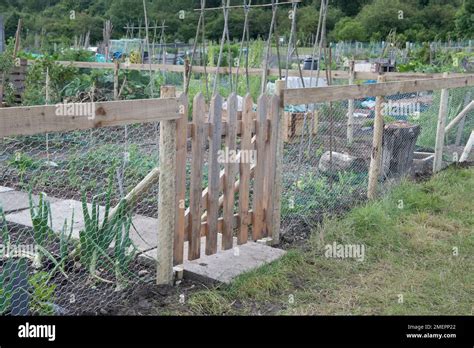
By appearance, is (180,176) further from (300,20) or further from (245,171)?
(300,20)

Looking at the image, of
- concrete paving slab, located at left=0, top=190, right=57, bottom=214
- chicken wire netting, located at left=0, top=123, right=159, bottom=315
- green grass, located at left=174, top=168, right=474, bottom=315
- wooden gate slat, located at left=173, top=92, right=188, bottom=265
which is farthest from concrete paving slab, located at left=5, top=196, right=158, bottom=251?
green grass, located at left=174, top=168, right=474, bottom=315

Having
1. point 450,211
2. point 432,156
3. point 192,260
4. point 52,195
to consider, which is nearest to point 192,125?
point 192,260

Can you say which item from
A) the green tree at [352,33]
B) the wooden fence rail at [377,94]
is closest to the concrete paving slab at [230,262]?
the wooden fence rail at [377,94]

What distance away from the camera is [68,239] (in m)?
3.78

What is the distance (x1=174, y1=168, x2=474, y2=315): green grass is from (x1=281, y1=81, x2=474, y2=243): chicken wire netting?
12.7 inches

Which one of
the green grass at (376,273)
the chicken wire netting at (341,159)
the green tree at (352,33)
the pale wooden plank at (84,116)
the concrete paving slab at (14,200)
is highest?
the green tree at (352,33)

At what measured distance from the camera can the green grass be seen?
3.67m

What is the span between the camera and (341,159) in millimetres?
7016

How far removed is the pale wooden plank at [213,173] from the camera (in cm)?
408

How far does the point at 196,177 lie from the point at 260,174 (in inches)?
29.8

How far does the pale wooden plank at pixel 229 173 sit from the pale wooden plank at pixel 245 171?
0.12 meters

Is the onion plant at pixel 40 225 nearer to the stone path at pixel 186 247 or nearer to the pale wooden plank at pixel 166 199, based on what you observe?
the stone path at pixel 186 247

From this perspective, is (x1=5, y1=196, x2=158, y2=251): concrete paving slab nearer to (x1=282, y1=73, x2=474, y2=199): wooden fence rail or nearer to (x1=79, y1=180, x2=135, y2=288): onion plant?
(x1=79, y1=180, x2=135, y2=288): onion plant

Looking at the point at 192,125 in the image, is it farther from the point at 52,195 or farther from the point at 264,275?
the point at 52,195
